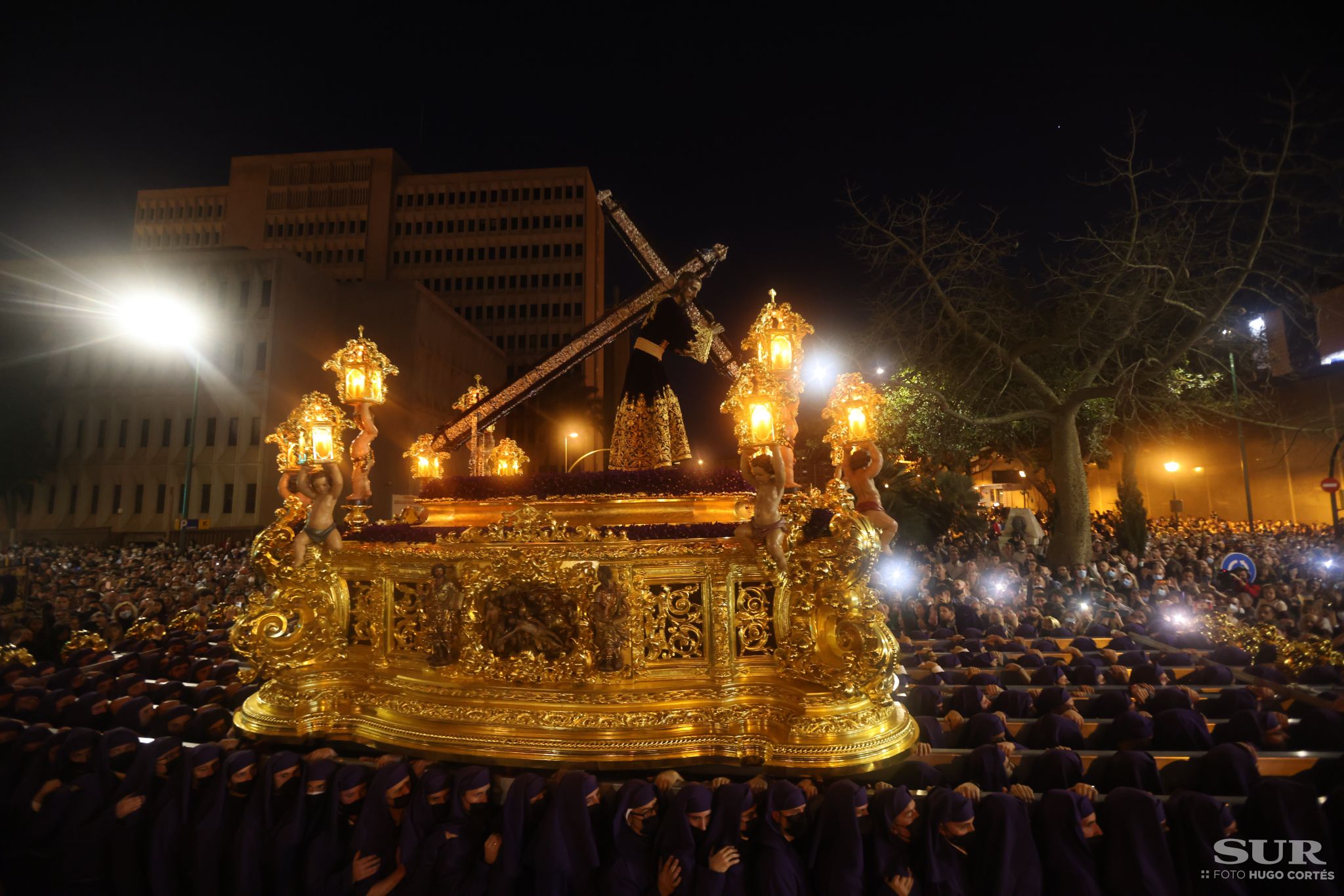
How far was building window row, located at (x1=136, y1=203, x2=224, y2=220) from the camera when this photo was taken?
56281 mm

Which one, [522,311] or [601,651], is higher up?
[522,311]

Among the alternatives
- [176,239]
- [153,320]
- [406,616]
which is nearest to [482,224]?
[176,239]

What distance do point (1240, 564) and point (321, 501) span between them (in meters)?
15.6

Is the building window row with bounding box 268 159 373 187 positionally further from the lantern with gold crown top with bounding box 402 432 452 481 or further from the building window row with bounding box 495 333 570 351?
the lantern with gold crown top with bounding box 402 432 452 481

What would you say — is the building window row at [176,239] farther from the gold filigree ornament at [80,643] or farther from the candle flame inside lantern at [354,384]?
the candle flame inside lantern at [354,384]

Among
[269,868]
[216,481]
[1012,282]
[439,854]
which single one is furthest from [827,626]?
[216,481]

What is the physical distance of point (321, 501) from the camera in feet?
20.7

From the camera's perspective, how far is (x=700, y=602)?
5.78 m

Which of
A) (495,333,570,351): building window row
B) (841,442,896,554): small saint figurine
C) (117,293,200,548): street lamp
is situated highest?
(495,333,570,351): building window row

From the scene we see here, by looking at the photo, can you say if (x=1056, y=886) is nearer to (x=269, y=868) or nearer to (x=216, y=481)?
(x=269, y=868)

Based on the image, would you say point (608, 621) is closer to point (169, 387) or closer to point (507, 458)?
point (507, 458)

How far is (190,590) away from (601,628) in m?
11.8

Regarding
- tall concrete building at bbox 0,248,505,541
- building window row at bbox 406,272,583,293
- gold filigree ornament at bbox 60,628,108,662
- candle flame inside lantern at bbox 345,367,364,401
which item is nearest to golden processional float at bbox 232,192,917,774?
candle flame inside lantern at bbox 345,367,364,401

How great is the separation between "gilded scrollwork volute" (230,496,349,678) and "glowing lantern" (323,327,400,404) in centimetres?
145
